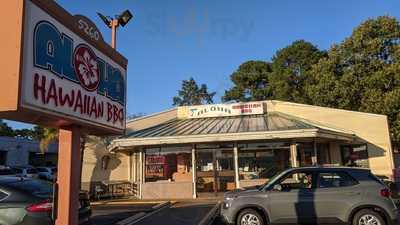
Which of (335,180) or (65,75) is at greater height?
(65,75)

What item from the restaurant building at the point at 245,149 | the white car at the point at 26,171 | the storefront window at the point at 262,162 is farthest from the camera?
the white car at the point at 26,171

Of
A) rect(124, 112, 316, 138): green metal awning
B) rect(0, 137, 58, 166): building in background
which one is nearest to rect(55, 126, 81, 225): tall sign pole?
rect(124, 112, 316, 138): green metal awning

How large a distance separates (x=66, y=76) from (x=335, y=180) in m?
7.67

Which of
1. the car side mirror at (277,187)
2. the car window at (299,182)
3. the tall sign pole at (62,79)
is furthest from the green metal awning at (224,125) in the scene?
the tall sign pole at (62,79)

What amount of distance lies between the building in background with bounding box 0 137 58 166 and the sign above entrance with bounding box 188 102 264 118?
30.5m

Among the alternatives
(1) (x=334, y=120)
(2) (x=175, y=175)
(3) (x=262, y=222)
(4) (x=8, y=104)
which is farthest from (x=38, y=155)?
(4) (x=8, y=104)

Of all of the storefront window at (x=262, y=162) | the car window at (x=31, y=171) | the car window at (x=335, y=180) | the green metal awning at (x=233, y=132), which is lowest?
the car window at (x=335, y=180)

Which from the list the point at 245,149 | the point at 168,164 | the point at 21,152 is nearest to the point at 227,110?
the point at 245,149

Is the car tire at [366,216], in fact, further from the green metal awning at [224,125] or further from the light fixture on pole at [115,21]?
the green metal awning at [224,125]

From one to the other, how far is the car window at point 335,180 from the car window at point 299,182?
0.81 feet

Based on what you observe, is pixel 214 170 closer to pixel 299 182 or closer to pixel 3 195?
pixel 299 182

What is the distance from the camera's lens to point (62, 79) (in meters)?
6.21

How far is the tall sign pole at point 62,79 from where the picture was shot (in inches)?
208

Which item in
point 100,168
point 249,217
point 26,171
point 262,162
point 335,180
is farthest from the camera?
point 26,171
